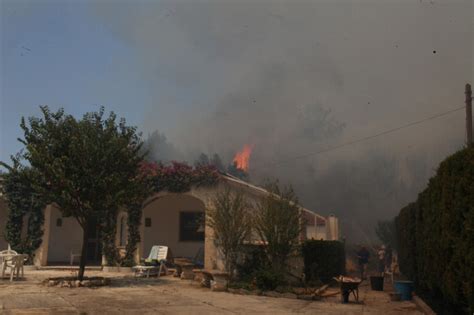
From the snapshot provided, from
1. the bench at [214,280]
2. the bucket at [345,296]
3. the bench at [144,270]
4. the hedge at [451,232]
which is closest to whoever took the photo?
the hedge at [451,232]

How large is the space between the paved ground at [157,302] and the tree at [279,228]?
2.45m

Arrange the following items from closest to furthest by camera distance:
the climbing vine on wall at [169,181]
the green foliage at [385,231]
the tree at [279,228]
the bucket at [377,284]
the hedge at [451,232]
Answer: the hedge at [451,232]
the tree at [279,228]
the bucket at [377,284]
the climbing vine on wall at [169,181]
the green foliage at [385,231]

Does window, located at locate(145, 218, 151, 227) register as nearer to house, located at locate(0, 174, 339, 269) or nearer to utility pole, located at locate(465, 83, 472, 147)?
house, located at locate(0, 174, 339, 269)

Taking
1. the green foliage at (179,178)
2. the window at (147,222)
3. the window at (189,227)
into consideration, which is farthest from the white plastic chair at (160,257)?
the window at (189,227)

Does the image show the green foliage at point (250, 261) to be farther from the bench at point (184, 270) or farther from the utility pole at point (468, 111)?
the utility pole at point (468, 111)

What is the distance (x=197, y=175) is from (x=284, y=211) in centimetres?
526

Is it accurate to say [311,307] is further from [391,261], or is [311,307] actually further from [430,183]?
[391,261]

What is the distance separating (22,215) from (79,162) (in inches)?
273

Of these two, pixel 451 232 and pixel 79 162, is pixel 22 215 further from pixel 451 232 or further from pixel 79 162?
pixel 451 232

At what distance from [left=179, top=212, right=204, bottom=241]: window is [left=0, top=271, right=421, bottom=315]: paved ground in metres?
8.57

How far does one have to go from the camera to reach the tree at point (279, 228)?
13.7 meters

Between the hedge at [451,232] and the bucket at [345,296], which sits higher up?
the hedge at [451,232]

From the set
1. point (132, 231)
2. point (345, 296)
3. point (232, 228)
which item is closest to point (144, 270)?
point (132, 231)

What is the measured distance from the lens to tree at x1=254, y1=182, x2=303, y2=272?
1370cm
